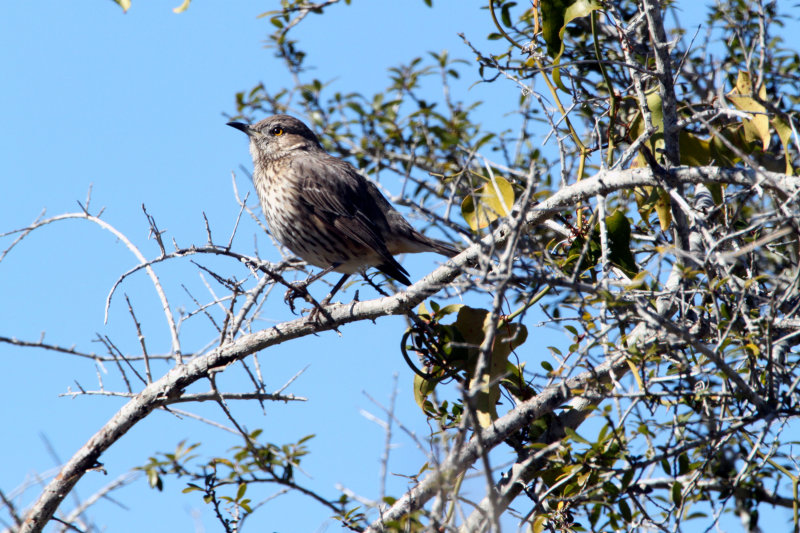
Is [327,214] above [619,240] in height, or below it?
above

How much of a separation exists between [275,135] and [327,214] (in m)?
1.13

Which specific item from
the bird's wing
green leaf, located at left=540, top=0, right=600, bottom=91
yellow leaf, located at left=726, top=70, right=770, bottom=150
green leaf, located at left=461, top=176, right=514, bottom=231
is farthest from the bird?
yellow leaf, located at left=726, top=70, right=770, bottom=150

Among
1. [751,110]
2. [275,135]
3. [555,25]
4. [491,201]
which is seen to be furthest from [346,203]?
[751,110]

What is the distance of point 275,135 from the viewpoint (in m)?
6.41

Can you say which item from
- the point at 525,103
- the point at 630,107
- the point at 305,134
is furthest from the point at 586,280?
the point at 305,134

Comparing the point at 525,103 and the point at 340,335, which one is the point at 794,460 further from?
the point at 525,103

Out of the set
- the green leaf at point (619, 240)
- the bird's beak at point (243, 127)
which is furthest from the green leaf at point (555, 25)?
the bird's beak at point (243, 127)

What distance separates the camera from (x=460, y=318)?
3648 millimetres

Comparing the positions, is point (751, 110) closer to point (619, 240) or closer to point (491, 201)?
point (619, 240)

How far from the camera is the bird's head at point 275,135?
20.9ft

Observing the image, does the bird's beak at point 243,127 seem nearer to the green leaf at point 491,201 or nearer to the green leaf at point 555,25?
the green leaf at point 491,201

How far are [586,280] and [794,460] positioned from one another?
1.03 m

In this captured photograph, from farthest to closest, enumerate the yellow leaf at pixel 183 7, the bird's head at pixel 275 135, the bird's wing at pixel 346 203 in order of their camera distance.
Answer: the bird's head at pixel 275 135 < the bird's wing at pixel 346 203 < the yellow leaf at pixel 183 7

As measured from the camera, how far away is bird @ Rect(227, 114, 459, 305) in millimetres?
5555
